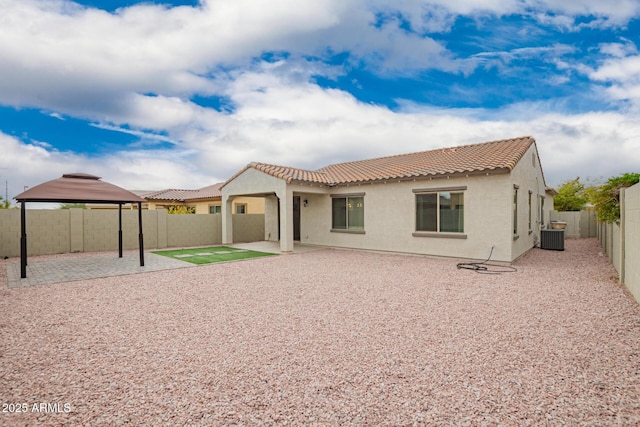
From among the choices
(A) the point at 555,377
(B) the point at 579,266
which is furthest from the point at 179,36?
(B) the point at 579,266

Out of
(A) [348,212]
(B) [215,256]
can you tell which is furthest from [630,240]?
(B) [215,256]

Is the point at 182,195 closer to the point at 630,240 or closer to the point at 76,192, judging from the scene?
the point at 76,192

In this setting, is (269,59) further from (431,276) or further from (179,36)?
(431,276)

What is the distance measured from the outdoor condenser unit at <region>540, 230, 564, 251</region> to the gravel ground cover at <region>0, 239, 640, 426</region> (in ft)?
24.7

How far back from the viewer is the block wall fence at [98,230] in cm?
1258

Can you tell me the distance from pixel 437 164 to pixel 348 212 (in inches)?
172

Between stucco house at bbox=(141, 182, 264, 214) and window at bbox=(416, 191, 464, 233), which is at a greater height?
stucco house at bbox=(141, 182, 264, 214)

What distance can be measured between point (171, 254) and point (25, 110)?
31.3 ft

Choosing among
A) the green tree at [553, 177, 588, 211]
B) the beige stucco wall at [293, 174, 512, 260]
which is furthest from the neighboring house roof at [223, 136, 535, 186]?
the green tree at [553, 177, 588, 211]

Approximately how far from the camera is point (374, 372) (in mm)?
3350

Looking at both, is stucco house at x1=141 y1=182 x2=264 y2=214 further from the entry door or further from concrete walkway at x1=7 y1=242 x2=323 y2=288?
concrete walkway at x1=7 y1=242 x2=323 y2=288

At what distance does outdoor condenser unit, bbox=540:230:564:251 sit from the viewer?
14008 millimetres

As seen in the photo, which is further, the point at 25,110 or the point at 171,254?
the point at 25,110

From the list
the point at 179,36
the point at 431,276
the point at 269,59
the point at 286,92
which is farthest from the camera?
the point at 286,92
